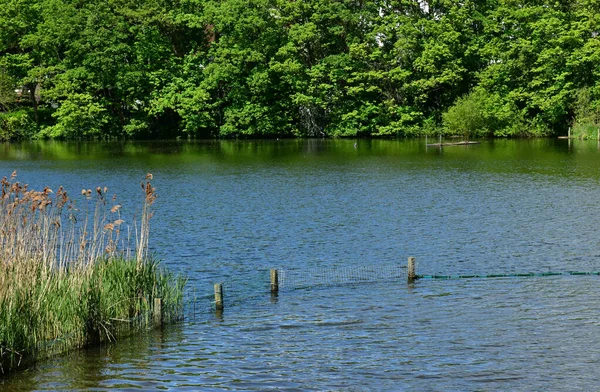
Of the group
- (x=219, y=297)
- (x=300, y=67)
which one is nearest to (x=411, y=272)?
(x=219, y=297)

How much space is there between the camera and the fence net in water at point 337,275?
2116 cm

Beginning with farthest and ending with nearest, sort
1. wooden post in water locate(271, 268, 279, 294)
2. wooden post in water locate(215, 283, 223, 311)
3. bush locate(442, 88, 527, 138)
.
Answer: bush locate(442, 88, 527, 138) → wooden post in water locate(271, 268, 279, 294) → wooden post in water locate(215, 283, 223, 311)

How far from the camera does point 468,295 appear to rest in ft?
64.8

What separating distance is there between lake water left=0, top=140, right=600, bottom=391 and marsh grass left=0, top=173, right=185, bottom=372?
0.39 meters

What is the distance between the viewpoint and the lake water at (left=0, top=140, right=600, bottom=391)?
562 inches

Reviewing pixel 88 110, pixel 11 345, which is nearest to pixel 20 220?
pixel 11 345

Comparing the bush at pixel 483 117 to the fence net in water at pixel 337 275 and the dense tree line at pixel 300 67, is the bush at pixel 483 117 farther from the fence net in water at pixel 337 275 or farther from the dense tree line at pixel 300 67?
the fence net in water at pixel 337 275

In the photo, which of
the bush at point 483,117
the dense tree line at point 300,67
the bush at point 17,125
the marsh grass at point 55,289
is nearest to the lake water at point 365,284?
the marsh grass at point 55,289

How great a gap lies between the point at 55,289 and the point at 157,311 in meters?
2.51

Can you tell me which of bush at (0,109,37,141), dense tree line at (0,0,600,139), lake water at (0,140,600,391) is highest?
dense tree line at (0,0,600,139)

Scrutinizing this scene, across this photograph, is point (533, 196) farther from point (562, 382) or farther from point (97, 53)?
point (97, 53)

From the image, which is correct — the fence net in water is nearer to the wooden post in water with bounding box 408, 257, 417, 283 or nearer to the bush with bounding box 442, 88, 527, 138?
the wooden post in water with bounding box 408, 257, 417, 283

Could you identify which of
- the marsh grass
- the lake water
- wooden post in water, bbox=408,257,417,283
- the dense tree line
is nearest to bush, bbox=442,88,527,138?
the dense tree line

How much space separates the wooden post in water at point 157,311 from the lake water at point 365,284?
0.27 m
